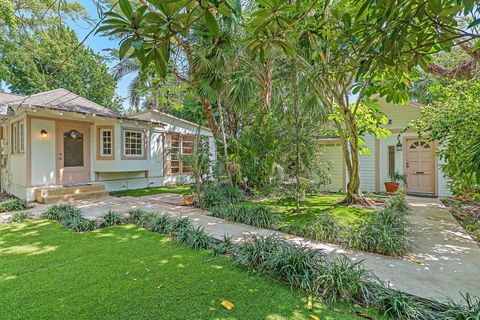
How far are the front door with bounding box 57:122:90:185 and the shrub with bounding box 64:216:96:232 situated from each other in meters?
4.52

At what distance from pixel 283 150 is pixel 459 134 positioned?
407cm

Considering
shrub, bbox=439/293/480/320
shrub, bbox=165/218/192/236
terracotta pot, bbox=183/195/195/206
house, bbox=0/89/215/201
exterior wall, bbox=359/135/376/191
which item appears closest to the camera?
shrub, bbox=439/293/480/320

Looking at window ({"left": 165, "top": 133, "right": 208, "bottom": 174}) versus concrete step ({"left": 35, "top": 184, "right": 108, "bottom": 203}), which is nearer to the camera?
concrete step ({"left": 35, "top": 184, "right": 108, "bottom": 203})

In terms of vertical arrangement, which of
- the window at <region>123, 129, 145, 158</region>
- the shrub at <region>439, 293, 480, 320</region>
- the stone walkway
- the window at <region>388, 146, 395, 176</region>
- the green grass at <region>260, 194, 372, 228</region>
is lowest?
the stone walkway

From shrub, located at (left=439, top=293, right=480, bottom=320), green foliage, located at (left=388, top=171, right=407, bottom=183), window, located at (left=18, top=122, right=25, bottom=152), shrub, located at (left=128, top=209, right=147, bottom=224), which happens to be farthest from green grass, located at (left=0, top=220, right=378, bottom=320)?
green foliage, located at (left=388, top=171, right=407, bottom=183)

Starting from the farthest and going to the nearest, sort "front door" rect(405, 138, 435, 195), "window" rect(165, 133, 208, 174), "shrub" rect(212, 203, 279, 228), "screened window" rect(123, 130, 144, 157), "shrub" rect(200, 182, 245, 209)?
"window" rect(165, 133, 208, 174), "screened window" rect(123, 130, 144, 157), "front door" rect(405, 138, 435, 195), "shrub" rect(200, 182, 245, 209), "shrub" rect(212, 203, 279, 228)

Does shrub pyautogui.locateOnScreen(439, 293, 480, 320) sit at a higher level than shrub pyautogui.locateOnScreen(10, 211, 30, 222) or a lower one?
lower

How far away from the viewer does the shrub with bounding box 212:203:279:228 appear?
5016 millimetres

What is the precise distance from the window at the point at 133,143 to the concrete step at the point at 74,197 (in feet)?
5.77

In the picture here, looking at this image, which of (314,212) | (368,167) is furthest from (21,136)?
(368,167)

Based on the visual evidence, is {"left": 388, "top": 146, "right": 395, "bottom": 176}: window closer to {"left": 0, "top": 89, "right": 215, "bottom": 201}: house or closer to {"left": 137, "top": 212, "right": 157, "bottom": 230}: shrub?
{"left": 0, "top": 89, "right": 215, "bottom": 201}: house

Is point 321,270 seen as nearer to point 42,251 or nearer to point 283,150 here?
point 42,251

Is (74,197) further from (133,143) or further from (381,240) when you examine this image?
(381,240)

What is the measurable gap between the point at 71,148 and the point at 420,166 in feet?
43.6
